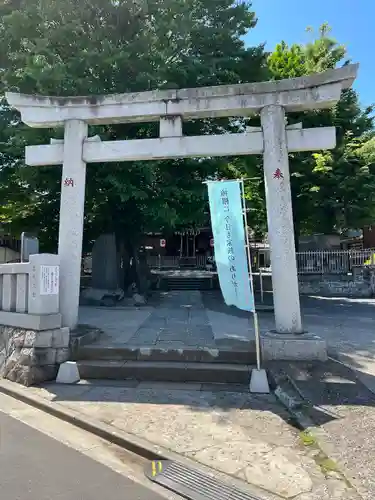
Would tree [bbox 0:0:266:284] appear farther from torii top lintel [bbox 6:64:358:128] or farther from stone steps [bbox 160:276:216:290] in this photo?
stone steps [bbox 160:276:216:290]

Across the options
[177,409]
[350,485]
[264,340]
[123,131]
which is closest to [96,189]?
[123,131]

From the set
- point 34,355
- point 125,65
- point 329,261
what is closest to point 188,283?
point 329,261

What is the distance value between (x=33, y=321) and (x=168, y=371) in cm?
257

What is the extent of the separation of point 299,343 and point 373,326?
5.25 metres

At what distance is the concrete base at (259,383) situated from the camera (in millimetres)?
5922

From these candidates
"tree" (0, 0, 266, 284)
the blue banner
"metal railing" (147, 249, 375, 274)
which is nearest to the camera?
the blue banner

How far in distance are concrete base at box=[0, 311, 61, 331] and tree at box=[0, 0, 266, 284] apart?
216 inches

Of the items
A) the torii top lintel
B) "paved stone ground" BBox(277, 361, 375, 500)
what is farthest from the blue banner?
the torii top lintel

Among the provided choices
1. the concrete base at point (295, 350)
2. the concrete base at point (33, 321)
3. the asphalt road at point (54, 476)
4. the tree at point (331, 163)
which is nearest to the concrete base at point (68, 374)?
the concrete base at point (33, 321)

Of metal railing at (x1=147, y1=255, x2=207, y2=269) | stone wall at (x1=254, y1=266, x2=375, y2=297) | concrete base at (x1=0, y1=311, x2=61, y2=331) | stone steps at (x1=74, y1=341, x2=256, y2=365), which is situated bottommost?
stone steps at (x1=74, y1=341, x2=256, y2=365)

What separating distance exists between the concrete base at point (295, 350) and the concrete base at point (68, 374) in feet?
10.8

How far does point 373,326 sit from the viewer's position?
10789 mm

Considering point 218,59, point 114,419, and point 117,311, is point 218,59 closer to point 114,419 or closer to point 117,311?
point 117,311

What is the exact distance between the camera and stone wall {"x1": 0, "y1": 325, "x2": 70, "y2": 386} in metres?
6.60
